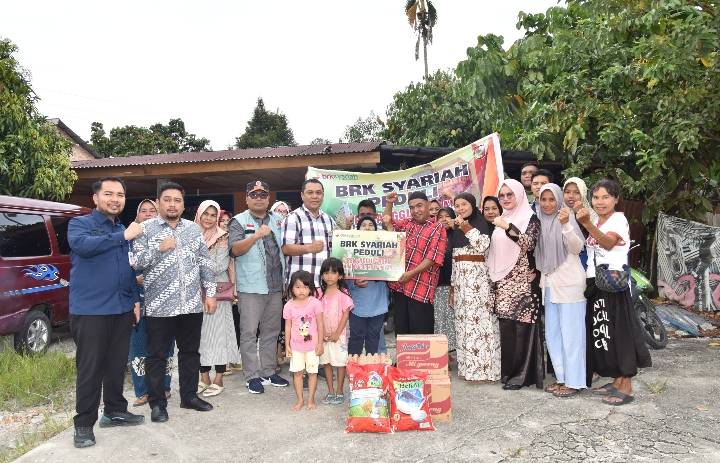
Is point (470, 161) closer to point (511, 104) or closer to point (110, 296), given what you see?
point (511, 104)

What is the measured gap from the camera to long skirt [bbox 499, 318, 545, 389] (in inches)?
183

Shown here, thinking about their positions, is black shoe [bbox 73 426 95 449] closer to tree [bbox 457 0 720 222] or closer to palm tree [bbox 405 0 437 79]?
tree [bbox 457 0 720 222]

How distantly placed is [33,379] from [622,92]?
26.7 ft

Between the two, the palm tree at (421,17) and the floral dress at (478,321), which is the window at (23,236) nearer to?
the floral dress at (478,321)

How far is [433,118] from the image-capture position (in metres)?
18.1

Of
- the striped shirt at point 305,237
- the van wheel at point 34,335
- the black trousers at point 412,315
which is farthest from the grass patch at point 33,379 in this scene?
the black trousers at point 412,315

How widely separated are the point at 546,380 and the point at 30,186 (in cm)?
963

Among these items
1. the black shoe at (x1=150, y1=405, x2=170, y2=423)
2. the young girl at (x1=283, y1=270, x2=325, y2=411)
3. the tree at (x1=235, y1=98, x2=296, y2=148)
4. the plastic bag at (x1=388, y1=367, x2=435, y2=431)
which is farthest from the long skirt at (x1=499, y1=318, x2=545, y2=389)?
the tree at (x1=235, y1=98, x2=296, y2=148)

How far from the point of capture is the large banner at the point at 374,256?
4520 mm

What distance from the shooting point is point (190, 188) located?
1235 centimetres

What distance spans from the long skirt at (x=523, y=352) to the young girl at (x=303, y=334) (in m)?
1.65

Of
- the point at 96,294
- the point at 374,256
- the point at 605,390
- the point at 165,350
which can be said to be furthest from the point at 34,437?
the point at 605,390

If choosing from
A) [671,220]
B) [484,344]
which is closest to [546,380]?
[484,344]

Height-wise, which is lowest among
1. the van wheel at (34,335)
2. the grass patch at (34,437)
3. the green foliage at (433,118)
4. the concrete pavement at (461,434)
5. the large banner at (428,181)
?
the grass patch at (34,437)
